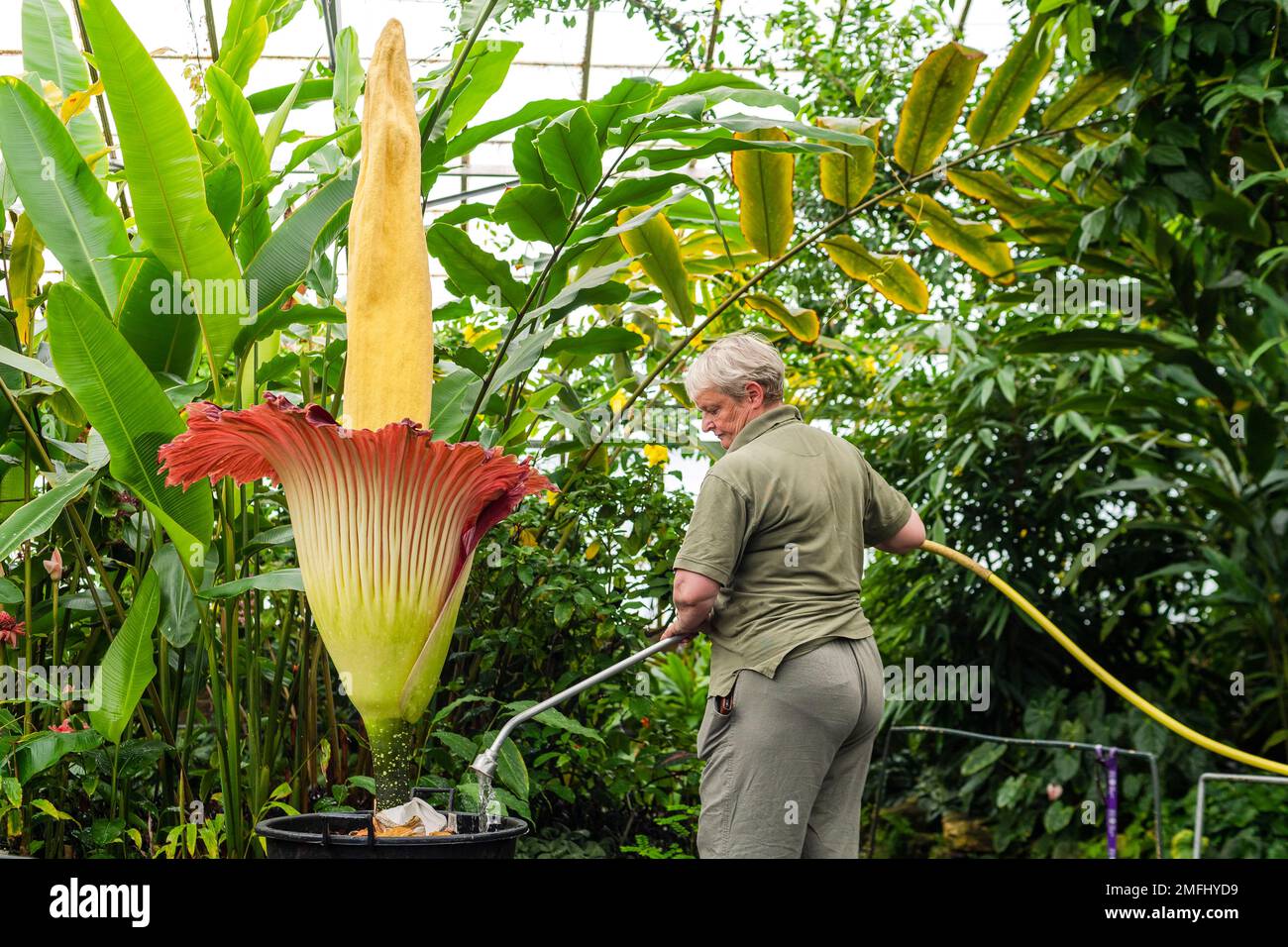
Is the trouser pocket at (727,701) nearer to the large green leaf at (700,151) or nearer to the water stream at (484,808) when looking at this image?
the water stream at (484,808)

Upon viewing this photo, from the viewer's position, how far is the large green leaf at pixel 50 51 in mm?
2070

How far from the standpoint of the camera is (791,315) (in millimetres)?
2473

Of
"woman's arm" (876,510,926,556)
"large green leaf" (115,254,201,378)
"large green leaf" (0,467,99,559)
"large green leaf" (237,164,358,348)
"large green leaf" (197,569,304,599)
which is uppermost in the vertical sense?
"large green leaf" (237,164,358,348)

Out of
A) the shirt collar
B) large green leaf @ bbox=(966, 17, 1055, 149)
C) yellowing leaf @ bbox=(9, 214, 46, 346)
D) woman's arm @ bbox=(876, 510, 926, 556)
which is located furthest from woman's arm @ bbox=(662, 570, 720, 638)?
large green leaf @ bbox=(966, 17, 1055, 149)

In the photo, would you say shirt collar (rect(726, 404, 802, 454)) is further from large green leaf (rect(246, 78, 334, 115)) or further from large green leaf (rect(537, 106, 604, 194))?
large green leaf (rect(246, 78, 334, 115))

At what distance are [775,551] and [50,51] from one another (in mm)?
1679

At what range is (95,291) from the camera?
5.65 feet

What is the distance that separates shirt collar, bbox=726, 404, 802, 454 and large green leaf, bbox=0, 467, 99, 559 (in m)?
1.01

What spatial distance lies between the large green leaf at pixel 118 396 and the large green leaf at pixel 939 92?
163 cm

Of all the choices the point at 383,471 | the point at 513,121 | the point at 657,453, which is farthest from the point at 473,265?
the point at 657,453

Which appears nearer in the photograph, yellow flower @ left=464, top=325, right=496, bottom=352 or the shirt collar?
the shirt collar

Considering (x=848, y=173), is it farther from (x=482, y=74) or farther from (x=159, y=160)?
(x=159, y=160)

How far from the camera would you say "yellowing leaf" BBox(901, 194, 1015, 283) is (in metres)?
2.51
